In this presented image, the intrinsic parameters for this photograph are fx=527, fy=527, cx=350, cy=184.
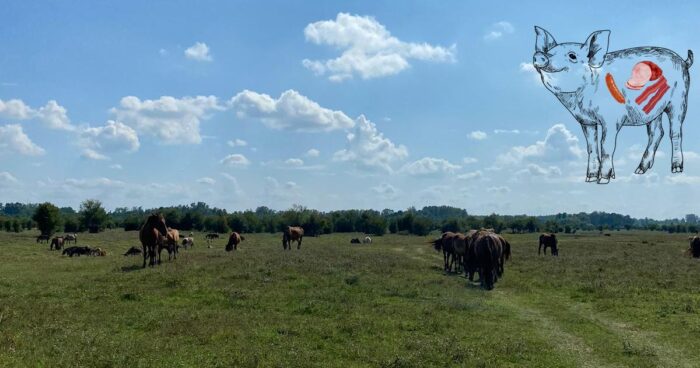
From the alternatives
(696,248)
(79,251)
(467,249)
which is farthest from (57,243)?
(696,248)

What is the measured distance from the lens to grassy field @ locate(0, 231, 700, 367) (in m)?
12.7

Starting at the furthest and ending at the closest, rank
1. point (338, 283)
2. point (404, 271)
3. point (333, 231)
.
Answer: point (333, 231) < point (404, 271) < point (338, 283)

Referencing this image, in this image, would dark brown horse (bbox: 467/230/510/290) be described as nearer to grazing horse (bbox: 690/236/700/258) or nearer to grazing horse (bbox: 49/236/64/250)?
Result: grazing horse (bbox: 690/236/700/258)

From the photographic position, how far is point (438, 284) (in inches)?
1044

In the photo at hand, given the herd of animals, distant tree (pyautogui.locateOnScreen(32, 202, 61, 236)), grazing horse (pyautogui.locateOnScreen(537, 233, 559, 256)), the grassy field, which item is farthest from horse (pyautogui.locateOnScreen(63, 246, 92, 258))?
distant tree (pyautogui.locateOnScreen(32, 202, 61, 236))

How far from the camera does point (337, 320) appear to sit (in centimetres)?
1705

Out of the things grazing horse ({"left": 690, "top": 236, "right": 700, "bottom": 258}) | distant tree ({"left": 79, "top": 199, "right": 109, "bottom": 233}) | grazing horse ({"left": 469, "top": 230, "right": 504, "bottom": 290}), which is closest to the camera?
grazing horse ({"left": 469, "top": 230, "right": 504, "bottom": 290})

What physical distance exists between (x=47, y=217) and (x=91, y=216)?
27284 millimetres

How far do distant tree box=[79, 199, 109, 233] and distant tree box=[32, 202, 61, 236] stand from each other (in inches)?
968

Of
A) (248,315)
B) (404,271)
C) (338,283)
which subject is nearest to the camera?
(248,315)

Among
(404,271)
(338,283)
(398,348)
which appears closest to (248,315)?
(398,348)

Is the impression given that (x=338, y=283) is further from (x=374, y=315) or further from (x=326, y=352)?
(x=326, y=352)

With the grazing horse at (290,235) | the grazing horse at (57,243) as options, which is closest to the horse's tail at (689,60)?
the grazing horse at (290,235)

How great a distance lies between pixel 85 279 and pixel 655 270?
33.9 metres
